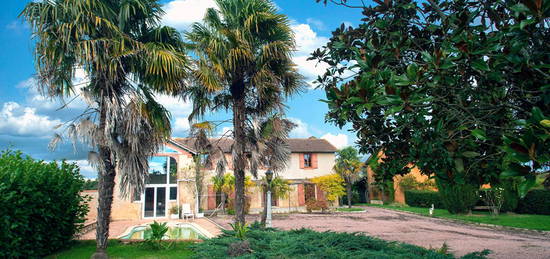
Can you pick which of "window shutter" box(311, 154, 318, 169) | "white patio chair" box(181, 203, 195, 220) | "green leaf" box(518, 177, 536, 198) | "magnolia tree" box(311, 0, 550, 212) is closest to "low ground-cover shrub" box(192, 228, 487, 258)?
"magnolia tree" box(311, 0, 550, 212)

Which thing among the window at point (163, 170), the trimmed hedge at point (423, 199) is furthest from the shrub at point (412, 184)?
the window at point (163, 170)

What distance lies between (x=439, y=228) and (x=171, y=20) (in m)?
15.5

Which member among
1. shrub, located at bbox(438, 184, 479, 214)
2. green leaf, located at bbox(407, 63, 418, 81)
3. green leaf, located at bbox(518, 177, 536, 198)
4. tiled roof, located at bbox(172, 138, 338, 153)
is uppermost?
tiled roof, located at bbox(172, 138, 338, 153)

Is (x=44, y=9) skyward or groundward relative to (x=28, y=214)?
skyward

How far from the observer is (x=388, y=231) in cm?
1595

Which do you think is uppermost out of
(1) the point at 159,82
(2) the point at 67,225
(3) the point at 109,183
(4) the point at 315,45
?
(1) the point at 159,82

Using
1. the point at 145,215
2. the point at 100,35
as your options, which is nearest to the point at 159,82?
the point at 100,35

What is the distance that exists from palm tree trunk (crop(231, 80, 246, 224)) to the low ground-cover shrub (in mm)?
2825

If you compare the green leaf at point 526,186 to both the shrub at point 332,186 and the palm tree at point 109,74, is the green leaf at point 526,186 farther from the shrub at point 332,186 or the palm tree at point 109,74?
the shrub at point 332,186

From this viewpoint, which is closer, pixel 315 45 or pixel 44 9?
pixel 315 45

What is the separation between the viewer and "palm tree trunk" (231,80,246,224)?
10.7m

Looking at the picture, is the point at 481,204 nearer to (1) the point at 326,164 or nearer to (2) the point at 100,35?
(1) the point at 326,164

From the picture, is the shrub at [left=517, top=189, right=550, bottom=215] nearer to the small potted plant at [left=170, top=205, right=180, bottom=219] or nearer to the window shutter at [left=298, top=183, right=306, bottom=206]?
the window shutter at [left=298, top=183, right=306, bottom=206]

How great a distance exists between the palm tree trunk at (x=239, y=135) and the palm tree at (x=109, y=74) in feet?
7.20
